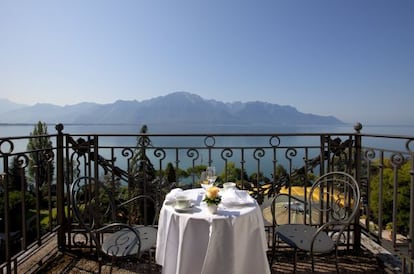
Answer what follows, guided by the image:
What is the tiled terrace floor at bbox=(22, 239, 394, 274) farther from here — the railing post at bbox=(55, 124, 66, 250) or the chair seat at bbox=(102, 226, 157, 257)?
the chair seat at bbox=(102, 226, 157, 257)

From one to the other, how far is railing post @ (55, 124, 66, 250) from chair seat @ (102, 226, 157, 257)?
1.17 m

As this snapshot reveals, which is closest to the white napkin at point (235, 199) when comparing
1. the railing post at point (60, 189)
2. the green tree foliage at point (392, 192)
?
the railing post at point (60, 189)

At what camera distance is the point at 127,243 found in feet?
6.77

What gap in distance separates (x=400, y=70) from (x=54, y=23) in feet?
86.3

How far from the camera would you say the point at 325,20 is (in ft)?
29.8

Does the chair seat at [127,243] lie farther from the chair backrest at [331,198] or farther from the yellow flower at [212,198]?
the chair backrest at [331,198]

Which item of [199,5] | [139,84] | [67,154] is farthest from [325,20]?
[139,84]

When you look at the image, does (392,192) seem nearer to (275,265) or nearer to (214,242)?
(275,265)

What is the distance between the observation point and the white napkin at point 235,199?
1793 mm

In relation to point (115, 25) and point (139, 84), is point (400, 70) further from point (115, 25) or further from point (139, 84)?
point (115, 25)

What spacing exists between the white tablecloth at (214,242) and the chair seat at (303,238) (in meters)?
0.43

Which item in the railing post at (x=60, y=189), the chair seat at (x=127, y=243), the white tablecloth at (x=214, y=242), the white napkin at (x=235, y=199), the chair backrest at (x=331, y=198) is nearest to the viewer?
the white tablecloth at (x=214, y=242)

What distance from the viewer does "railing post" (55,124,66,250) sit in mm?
2857

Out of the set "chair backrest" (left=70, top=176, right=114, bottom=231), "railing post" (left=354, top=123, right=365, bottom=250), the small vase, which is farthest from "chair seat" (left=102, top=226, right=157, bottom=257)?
"railing post" (left=354, top=123, right=365, bottom=250)
